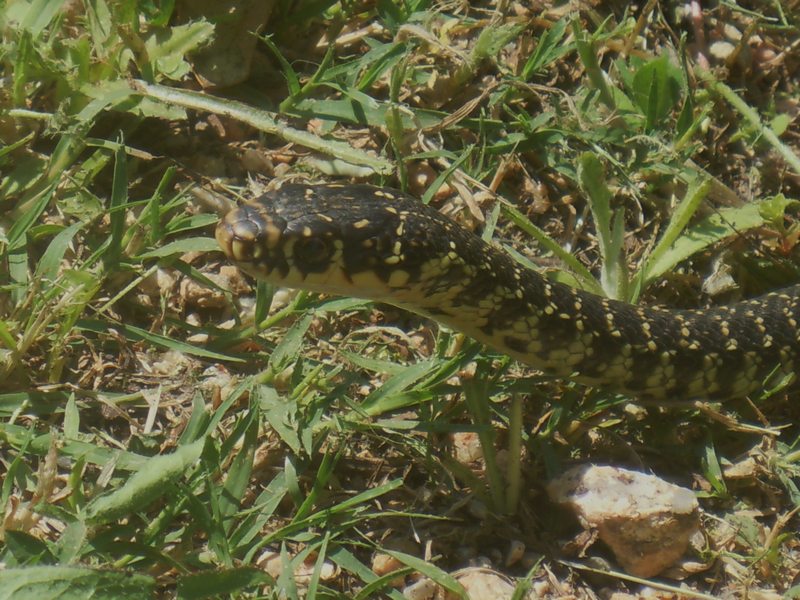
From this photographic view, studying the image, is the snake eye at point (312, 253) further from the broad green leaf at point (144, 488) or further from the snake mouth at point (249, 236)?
the broad green leaf at point (144, 488)

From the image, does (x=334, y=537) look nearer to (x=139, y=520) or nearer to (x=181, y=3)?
(x=139, y=520)

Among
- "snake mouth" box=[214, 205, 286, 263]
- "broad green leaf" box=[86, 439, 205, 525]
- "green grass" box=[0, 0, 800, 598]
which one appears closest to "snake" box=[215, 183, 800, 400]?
"snake mouth" box=[214, 205, 286, 263]

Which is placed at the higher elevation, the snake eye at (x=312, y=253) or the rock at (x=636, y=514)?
the snake eye at (x=312, y=253)

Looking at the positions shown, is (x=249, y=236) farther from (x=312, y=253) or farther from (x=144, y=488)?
(x=144, y=488)

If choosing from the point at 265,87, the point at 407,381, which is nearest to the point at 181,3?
the point at 265,87

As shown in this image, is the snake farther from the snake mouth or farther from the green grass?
the green grass

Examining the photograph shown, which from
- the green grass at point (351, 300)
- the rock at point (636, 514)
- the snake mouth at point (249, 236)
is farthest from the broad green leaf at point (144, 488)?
the rock at point (636, 514)
